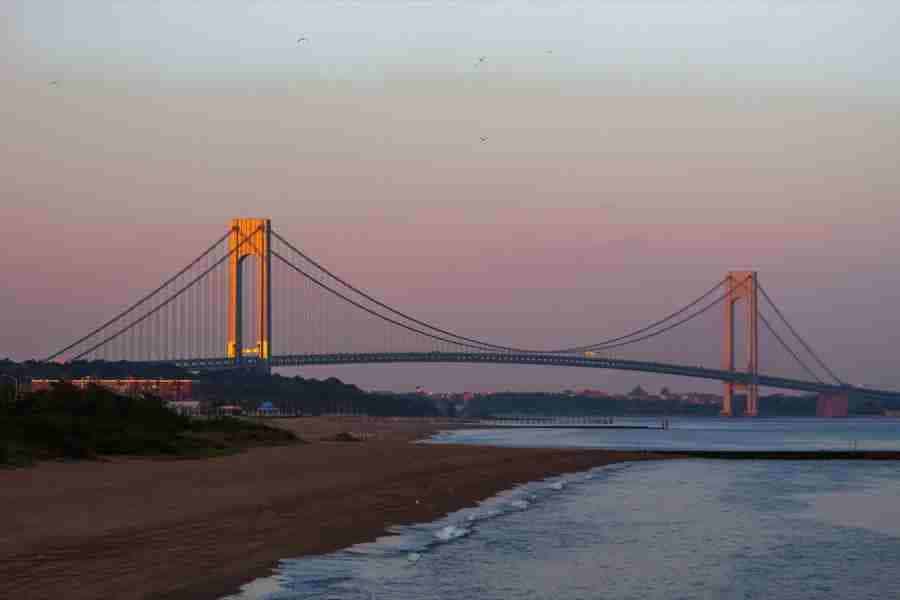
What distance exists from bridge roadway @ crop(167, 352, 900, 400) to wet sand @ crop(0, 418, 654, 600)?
64291mm

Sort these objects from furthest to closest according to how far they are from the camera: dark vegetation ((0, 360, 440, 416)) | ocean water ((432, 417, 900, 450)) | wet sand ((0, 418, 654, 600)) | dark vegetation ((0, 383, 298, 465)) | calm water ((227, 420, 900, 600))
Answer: dark vegetation ((0, 360, 440, 416)) < ocean water ((432, 417, 900, 450)) < dark vegetation ((0, 383, 298, 465)) < calm water ((227, 420, 900, 600)) < wet sand ((0, 418, 654, 600))

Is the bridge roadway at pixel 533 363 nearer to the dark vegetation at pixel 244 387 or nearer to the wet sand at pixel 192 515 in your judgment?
the dark vegetation at pixel 244 387

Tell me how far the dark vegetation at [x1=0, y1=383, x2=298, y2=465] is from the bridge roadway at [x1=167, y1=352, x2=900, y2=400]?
166ft

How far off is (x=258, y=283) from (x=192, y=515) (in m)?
93.4

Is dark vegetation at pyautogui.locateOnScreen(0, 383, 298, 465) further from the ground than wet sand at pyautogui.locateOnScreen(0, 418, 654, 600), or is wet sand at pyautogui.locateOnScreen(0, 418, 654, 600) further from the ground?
dark vegetation at pyautogui.locateOnScreen(0, 383, 298, 465)

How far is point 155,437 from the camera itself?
3531 cm

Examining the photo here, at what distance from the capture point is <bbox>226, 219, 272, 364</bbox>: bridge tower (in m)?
103

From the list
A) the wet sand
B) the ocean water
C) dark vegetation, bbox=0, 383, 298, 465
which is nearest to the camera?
the wet sand

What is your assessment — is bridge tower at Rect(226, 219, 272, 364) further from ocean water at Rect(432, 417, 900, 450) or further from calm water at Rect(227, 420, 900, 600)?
calm water at Rect(227, 420, 900, 600)

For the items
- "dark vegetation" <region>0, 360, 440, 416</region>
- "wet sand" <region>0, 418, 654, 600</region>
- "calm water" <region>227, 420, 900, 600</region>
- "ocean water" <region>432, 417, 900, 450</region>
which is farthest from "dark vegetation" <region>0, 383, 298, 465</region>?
"dark vegetation" <region>0, 360, 440, 416</region>

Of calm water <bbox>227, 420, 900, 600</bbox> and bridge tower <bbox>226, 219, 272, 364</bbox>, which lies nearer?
calm water <bbox>227, 420, 900, 600</bbox>

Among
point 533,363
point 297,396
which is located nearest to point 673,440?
point 533,363

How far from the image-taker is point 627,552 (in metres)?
19.3

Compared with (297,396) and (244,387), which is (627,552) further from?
(297,396)
